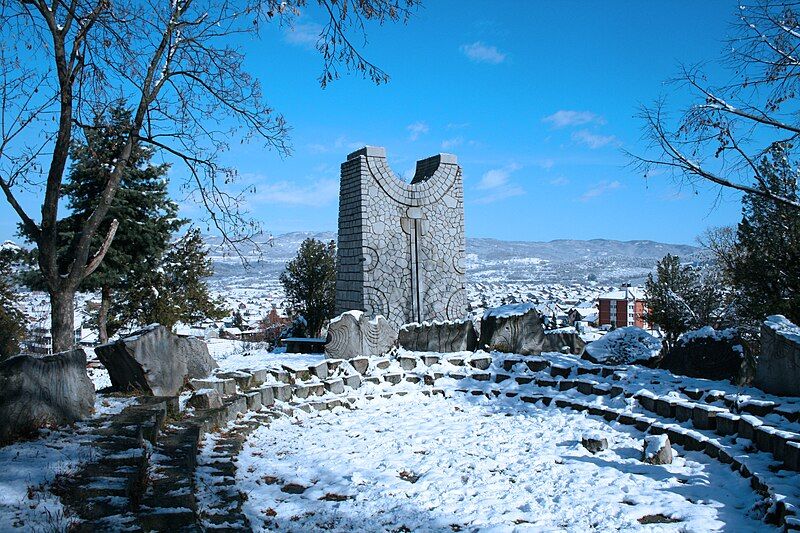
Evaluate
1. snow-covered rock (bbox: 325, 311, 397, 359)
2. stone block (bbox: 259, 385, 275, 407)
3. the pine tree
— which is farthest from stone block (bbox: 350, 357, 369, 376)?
the pine tree

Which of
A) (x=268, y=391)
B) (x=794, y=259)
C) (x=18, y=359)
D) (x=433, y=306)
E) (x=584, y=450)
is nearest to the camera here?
(x=18, y=359)

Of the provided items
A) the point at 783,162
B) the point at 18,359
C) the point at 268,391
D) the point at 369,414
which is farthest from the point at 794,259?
the point at 18,359

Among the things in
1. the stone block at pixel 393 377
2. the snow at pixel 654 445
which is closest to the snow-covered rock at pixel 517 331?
the stone block at pixel 393 377

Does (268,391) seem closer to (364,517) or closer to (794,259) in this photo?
(364,517)

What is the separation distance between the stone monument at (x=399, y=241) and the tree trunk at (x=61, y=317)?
6.53 m

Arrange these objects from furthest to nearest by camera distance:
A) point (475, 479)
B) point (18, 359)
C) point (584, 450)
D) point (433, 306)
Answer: point (433, 306), point (584, 450), point (475, 479), point (18, 359)

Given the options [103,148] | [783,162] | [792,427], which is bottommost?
[792,427]

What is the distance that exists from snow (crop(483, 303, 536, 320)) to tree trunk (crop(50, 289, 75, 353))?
793 cm

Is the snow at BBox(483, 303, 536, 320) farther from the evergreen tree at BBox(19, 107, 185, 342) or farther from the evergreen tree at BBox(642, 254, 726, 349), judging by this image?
the evergreen tree at BBox(642, 254, 726, 349)

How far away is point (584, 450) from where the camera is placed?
691cm

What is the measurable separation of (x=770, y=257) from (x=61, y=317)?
836 inches

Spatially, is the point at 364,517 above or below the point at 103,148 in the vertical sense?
below

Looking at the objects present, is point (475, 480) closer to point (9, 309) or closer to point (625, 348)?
point (625, 348)

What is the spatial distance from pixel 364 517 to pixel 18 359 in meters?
3.66
